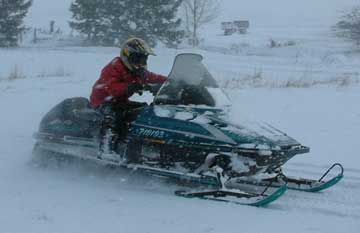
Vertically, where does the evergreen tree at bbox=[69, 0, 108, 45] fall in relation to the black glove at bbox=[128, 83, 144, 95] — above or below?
above

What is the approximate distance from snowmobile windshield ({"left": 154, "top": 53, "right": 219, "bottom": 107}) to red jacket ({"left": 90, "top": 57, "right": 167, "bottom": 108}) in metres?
0.45

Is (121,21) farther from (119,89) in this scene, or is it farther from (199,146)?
(199,146)

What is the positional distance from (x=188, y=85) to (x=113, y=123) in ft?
3.04

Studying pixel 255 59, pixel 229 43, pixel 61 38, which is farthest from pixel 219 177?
pixel 61 38

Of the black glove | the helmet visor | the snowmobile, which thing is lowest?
the snowmobile

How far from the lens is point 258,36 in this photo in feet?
130

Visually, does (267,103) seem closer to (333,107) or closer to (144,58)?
(333,107)

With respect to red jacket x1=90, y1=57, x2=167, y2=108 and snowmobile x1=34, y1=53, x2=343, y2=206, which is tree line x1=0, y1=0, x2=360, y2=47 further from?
snowmobile x1=34, y1=53, x2=343, y2=206

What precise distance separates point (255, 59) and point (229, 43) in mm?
10400

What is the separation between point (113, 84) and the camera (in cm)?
586

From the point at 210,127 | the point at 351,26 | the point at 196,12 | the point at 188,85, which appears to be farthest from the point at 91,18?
the point at 210,127

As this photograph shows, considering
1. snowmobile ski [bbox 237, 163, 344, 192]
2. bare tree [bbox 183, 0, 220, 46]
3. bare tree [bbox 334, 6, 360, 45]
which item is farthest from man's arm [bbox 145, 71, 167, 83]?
bare tree [bbox 183, 0, 220, 46]

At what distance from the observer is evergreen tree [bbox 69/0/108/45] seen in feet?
111

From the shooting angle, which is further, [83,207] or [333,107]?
[333,107]
